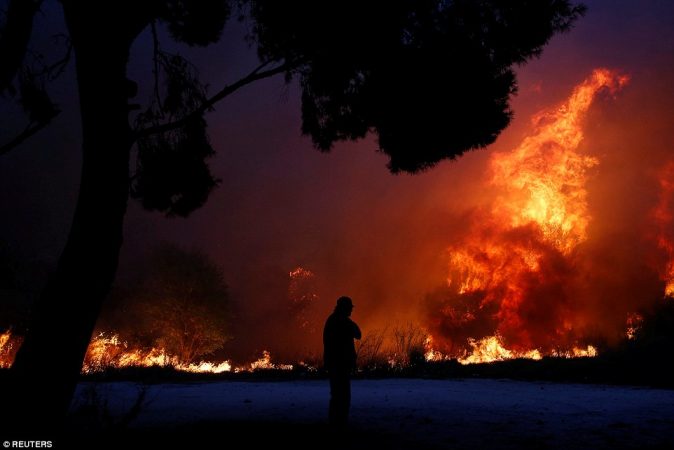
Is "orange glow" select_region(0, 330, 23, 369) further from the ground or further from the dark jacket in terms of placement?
the dark jacket

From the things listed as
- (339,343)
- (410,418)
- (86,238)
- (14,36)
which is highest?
(14,36)

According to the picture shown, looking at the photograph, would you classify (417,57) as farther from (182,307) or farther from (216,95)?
(182,307)

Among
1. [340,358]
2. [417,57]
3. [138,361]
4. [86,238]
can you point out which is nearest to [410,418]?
[340,358]

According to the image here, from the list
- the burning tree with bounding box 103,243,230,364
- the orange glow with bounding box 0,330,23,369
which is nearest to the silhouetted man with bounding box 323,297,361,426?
the orange glow with bounding box 0,330,23,369

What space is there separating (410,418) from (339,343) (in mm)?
1827

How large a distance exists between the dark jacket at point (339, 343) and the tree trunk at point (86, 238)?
296cm

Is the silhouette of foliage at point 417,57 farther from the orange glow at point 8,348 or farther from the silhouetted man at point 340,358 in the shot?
the orange glow at point 8,348

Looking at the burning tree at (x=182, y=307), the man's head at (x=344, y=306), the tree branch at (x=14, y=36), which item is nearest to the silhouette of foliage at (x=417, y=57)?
the man's head at (x=344, y=306)

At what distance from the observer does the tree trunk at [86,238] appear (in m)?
4.12

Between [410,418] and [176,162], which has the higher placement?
[176,162]

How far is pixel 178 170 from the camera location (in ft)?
26.2

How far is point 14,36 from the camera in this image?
4668 mm

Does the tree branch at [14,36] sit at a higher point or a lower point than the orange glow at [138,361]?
higher

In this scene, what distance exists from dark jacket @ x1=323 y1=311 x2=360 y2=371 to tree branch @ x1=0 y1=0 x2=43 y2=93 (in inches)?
187
